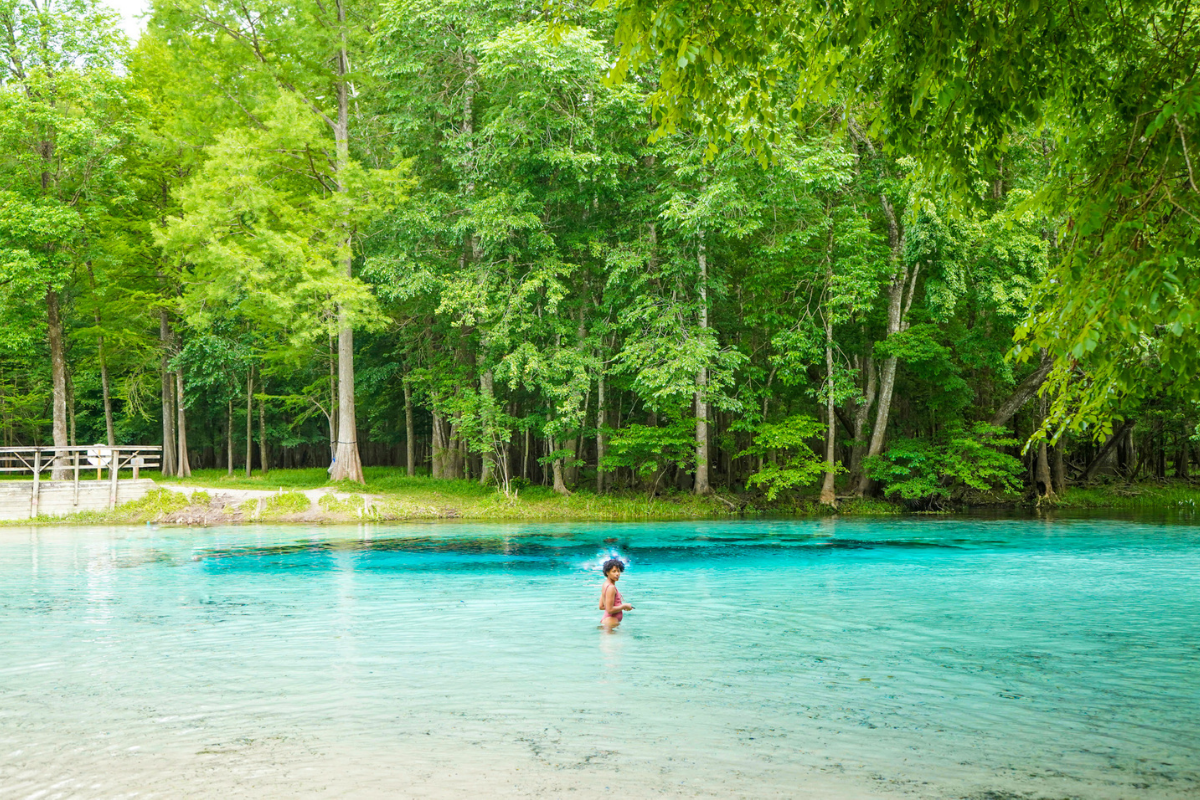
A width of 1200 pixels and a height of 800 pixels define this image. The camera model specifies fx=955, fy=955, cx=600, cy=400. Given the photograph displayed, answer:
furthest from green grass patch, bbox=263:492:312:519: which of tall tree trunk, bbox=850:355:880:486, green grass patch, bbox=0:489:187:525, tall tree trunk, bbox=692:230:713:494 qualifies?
tall tree trunk, bbox=850:355:880:486

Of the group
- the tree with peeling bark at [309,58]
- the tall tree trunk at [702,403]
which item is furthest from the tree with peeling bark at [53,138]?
the tall tree trunk at [702,403]

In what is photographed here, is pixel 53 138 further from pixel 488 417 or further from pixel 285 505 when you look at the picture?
pixel 488 417

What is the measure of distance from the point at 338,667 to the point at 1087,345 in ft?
25.4

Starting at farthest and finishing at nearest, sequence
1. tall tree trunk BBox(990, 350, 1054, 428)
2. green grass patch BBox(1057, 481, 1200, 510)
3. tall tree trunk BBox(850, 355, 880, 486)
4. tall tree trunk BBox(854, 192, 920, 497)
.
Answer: green grass patch BBox(1057, 481, 1200, 510) < tall tree trunk BBox(850, 355, 880, 486) < tall tree trunk BBox(990, 350, 1054, 428) < tall tree trunk BBox(854, 192, 920, 497)

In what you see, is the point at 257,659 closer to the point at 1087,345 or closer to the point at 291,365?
the point at 1087,345

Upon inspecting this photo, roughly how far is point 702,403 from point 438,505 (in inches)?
Answer: 327

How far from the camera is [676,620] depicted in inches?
486

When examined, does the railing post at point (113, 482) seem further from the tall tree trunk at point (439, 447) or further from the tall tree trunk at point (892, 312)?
the tall tree trunk at point (892, 312)

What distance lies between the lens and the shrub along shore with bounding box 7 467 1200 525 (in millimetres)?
26109

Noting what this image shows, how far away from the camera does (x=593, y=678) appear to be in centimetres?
923

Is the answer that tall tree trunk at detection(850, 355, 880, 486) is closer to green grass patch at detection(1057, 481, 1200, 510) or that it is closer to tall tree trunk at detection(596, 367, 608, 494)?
green grass patch at detection(1057, 481, 1200, 510)

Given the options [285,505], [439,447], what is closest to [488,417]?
[285,505]

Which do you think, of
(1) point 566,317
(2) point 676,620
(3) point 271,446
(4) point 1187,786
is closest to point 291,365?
(1) point 566,317

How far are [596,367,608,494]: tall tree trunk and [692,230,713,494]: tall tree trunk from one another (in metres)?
2.94
